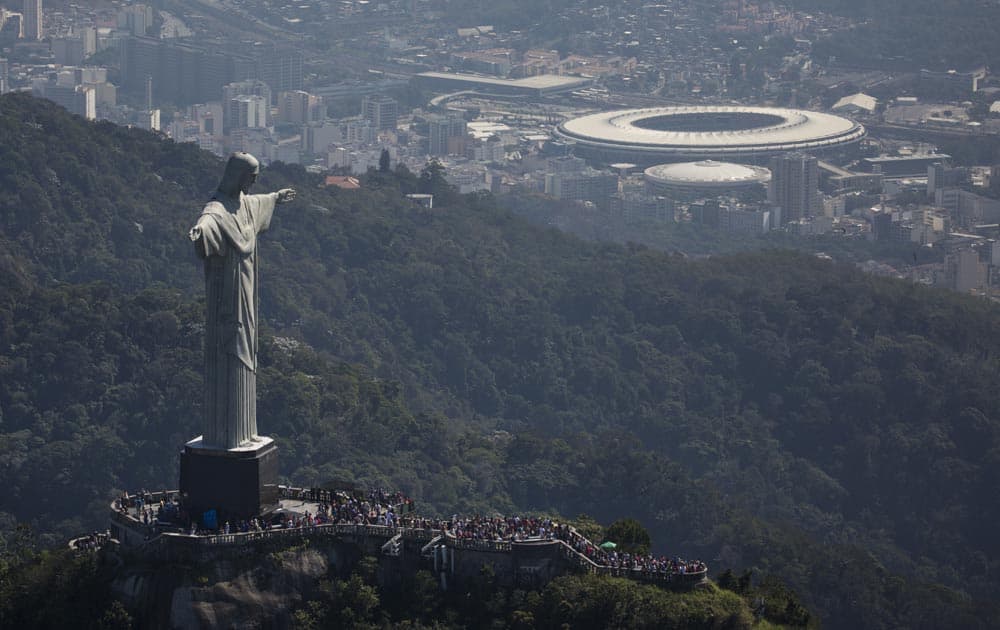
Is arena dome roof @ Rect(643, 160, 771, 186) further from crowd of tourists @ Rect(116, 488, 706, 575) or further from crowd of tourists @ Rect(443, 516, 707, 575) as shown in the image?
crowd of tourists @ Rect(443, 516, 707, 575)

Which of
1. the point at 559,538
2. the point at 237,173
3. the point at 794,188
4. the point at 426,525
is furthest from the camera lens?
the point at 794,188

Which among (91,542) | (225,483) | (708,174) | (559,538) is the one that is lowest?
(708,174)

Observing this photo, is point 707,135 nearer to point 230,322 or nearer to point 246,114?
point 246,114

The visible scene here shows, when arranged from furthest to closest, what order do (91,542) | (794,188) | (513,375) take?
1. (794,188)
2. (513,375)
3. (91,542)

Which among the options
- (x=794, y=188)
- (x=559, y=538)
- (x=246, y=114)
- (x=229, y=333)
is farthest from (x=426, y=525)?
(x=246, y=114)

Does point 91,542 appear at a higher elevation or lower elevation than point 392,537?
lower

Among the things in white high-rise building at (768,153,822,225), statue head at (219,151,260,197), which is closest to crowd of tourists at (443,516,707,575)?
statue head at (219,151,260,197)

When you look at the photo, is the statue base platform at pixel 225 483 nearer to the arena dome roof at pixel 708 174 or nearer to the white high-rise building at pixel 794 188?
the white high-rise building at pixel 794 188

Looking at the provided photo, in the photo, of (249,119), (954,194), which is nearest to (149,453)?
(954,194)
